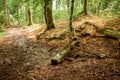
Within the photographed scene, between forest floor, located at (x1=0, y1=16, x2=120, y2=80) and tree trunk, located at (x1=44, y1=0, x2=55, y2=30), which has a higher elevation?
tree trunk, located at (x1=44, y1=0, x2=55, y2=30)

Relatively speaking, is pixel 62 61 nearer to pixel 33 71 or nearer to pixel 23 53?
pixel 33 71

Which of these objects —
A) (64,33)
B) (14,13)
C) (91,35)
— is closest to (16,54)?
(64,33)

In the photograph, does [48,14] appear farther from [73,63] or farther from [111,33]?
[73,63]

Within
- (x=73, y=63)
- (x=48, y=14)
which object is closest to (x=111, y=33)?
(x=73, y=63)

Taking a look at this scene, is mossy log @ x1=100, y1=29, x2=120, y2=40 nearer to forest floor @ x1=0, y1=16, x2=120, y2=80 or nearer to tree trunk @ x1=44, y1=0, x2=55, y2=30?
forest floor @ x1=0, y1=16, x2=120, y2=80

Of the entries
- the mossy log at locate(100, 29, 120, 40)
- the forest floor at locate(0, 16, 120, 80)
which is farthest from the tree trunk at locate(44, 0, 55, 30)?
the mossy log at locate(100, 29, 120, 40)

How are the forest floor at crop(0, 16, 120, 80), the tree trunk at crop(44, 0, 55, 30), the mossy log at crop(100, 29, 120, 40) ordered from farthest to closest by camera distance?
the tree trunk at crop(44, 0, 55, 30) < the mossy log at crop(100, 29, 120, 40) < the forest floor at crop(0, 16, 120, 80)

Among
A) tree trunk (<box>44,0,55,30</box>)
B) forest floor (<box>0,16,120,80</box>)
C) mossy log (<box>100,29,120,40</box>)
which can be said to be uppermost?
tree trunk (<box>44,0,55,30</box>)

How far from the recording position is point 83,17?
46.1 feet

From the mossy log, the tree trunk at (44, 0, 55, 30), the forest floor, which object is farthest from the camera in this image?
the tree trunk at (44, 0, 55, 30)

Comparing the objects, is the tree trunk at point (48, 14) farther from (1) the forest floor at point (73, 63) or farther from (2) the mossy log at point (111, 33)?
(2) the mossy log at point (111, 33)

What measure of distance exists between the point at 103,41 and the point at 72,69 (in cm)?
316

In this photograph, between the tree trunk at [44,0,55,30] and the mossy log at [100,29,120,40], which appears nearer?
the mossy log at [100,29,120,40]

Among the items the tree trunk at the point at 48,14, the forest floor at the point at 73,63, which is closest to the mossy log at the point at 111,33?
the forest floor at the point at 73,63
